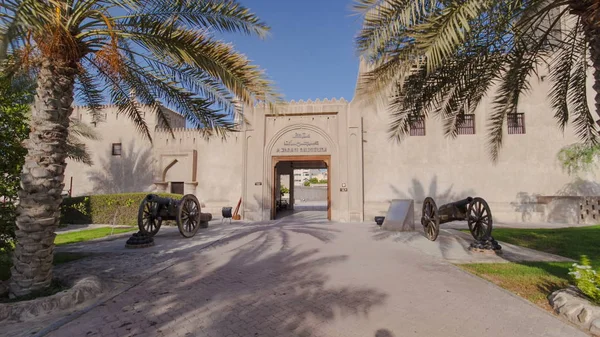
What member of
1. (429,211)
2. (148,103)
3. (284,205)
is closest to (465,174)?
(429,211)

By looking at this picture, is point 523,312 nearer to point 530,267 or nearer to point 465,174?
point 530,267

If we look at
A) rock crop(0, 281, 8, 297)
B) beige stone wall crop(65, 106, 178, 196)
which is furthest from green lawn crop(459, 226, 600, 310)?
beige stone wall crop(65, 106, 178, 196)

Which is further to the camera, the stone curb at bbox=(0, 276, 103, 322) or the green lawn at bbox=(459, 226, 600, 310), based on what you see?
the green lawn at bbox=(459, 226, 600, 310)

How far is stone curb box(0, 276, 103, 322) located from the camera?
3.48 metres

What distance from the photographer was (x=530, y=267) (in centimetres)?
585

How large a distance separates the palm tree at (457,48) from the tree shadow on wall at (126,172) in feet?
55.0

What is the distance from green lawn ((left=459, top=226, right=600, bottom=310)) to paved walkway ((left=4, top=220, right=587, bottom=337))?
39 cm

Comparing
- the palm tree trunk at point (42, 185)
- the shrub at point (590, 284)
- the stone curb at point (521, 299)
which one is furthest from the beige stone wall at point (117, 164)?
the shrub at point (590, 284)

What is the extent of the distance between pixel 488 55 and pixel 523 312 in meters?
4.33

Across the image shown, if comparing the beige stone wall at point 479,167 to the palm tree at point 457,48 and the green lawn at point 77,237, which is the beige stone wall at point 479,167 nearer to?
the palm tree at point 457,48

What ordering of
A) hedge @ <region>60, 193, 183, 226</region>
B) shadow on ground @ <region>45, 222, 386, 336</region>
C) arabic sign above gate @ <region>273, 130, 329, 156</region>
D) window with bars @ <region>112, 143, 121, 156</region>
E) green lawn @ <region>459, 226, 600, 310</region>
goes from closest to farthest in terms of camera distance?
shadow on ground @ <region>45, 222, 386, 336</region> < green lawn @ <region>459, 226, 600, 310</region> < hedge @ <region>60, 193, 183, 226</region> < arabic sign above gate @ <region>273, 130, 329, 156</region> < window with bars @ <region>112, 143, 121, 156</region>

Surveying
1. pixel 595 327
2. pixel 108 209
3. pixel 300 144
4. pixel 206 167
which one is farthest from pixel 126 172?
pixel 595 327

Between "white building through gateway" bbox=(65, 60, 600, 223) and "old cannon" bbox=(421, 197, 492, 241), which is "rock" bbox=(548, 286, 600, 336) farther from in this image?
"white building through gateway" bbox=(65, 60, 600, 223)

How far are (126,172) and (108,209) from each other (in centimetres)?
517
